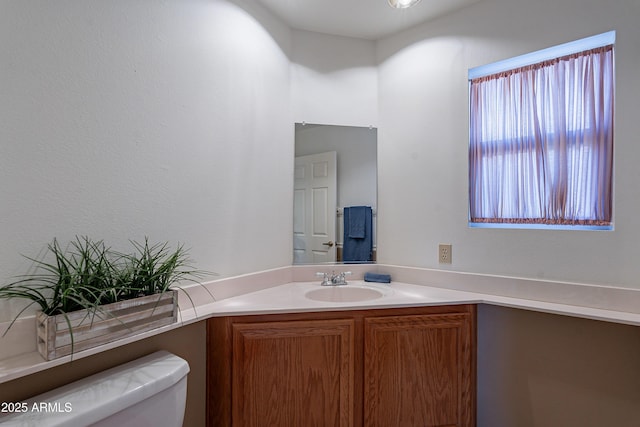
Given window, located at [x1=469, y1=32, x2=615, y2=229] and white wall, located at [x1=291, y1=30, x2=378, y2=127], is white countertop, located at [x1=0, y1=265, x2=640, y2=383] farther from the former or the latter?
white wall, located at [x1=291, y1=30, x2=378, y2=127]

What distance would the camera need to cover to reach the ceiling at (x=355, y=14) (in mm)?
1797

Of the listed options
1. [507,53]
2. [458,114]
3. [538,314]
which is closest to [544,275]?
[538,314]

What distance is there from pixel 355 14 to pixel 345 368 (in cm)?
194

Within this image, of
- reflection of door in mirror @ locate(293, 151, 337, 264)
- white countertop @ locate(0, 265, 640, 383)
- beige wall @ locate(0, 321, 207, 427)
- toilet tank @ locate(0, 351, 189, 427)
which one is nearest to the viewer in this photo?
toilet tank @ locate(0, 351, 189, 427)

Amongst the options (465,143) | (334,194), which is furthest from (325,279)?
(465,143)

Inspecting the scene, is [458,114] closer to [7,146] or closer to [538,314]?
[538,314]

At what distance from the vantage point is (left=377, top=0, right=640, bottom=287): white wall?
1414 mm

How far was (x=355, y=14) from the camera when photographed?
6.19ft

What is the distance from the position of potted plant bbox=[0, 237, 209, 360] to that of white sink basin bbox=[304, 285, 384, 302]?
0.85m

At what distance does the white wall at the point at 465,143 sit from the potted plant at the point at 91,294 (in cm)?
140

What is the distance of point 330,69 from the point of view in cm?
207

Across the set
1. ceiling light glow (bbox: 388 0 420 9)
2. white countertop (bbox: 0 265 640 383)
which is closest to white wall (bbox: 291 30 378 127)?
ceiling light glow (bbox: 388 0 420 9)

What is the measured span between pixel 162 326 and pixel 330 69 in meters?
1.75

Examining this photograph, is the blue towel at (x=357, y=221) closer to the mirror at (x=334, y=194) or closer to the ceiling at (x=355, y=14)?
the mirror at (x=334, y=194)
